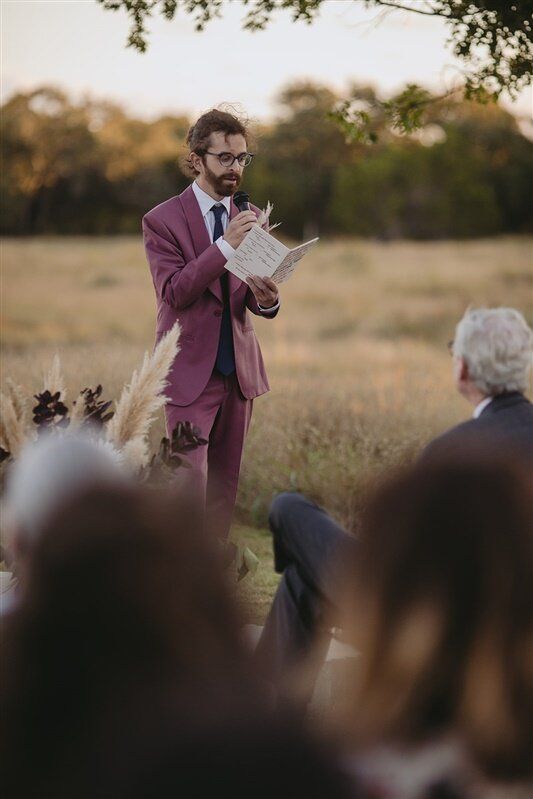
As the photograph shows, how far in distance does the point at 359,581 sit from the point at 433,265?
25.2 metres

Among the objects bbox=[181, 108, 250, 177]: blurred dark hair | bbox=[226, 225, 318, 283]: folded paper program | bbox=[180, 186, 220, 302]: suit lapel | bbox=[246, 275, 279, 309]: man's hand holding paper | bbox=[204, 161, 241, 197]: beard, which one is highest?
bbox=[181, 108, 250, 177]: blurred dark hair

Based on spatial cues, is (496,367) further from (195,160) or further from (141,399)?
(195,160)

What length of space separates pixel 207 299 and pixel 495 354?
1.30 metres

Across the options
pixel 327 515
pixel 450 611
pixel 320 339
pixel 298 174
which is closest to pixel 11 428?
pixel 327 515

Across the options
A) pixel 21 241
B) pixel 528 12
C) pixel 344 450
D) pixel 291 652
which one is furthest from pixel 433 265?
pixel 291 652

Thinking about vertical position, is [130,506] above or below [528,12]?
below

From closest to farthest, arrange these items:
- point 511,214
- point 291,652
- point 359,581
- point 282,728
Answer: point 282,728 → point 359,581 → point 291,652 → point 511,214

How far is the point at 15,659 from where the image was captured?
1138 millimetres

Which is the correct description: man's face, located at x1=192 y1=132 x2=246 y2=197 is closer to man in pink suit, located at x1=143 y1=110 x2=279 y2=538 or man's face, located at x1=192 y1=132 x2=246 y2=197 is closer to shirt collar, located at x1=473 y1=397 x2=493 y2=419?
man in pink suit, located at x1=143 y1=110 x2=279 y2=538

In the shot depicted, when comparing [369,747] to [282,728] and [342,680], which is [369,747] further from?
[342,680]

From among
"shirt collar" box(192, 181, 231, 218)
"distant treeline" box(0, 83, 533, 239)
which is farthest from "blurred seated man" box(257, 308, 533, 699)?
"distant treeline" box(0, 83, 533, 239)

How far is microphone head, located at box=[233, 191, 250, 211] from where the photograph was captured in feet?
12.2

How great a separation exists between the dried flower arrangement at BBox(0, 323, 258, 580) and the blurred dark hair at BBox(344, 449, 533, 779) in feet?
2.51

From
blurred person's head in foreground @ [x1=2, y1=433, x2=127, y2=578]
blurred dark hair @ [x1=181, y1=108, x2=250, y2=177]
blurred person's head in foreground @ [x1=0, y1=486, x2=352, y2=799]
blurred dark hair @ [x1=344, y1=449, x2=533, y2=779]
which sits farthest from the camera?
blurred dark hair @ [x1=181, y1=108, x2=250, y2=177]
